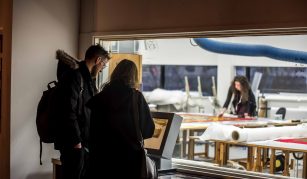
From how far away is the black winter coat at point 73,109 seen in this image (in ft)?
10.6

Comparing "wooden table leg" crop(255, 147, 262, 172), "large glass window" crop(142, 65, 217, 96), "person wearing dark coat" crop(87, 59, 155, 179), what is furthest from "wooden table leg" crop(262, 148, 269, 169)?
"large glass window" crop(142, 65, 217, 96)

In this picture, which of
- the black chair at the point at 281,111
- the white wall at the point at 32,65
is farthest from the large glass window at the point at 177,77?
the white wall at the point at 32,65

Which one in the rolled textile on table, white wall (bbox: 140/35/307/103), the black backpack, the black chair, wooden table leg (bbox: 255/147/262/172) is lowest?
wooden table leg (bbox: 255/147/262/172)

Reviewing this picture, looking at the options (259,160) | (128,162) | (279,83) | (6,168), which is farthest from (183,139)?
(279,83)

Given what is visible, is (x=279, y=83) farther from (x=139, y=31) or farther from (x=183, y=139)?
(x=139, y=31)

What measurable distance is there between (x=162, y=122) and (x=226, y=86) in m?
5.43

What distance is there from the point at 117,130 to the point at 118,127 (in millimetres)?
19

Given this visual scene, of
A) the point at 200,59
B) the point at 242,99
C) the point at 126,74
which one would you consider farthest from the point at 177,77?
the point at 126,74

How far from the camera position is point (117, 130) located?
9.61 feet

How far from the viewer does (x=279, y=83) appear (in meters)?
8.39

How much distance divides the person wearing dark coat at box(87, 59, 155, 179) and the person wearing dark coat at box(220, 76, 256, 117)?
3.60 meters

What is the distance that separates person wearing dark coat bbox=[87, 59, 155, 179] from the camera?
A: 2.93 metres

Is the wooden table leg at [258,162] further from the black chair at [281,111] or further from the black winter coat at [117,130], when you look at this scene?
the black chair at [281,111]

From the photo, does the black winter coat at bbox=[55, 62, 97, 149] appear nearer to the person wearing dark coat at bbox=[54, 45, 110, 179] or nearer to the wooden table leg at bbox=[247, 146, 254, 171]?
the person wearing dark coat at bbox=[54, 45, 110, 179]
